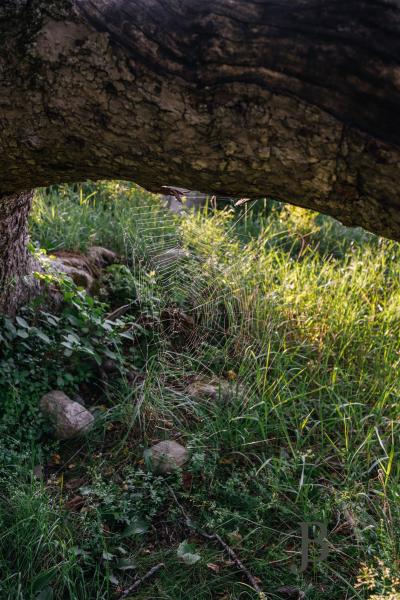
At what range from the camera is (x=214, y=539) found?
2.80 meters

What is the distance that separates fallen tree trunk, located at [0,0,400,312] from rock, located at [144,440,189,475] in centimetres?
150

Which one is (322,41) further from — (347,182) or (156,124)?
(156,124)

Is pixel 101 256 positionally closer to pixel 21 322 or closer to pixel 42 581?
pixel 21 322

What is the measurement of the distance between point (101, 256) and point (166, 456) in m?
1.75

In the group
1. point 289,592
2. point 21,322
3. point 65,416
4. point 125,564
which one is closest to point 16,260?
point 21,322

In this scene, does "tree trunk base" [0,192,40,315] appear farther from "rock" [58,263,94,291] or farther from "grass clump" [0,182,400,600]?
"rock" [58,263,94,291]

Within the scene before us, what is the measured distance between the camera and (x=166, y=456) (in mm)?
3070

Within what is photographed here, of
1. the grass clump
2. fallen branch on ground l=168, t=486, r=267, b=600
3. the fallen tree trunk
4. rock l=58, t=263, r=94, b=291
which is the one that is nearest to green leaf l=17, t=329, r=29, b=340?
the grass clump

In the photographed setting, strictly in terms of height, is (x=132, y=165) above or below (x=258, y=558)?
above

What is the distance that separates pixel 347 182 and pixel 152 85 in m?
0.51

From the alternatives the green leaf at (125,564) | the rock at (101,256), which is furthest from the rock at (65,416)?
the rock at (101,256)

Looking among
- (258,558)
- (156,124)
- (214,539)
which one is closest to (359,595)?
(258,558)

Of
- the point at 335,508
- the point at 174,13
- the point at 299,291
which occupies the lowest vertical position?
the point at 335,508

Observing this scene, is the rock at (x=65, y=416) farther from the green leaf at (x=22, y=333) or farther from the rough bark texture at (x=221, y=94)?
the rough bark texture at (x=221, y=94)
